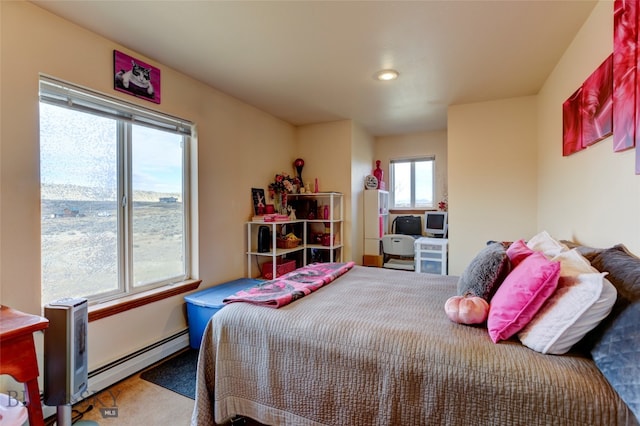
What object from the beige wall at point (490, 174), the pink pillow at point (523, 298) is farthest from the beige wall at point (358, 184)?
the pink pillow at point (523, 298)

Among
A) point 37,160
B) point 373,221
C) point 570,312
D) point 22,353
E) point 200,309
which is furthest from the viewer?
point 373,221

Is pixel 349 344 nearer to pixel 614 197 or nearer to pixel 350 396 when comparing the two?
pixel 350 396

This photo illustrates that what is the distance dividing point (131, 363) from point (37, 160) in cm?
144

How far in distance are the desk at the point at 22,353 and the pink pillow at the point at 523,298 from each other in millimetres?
1762

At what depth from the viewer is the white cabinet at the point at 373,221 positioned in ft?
13.7

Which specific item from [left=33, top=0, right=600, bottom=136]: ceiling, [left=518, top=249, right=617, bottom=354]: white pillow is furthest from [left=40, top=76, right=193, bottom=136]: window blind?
[left=518, top=249, right=617, bottom=354]: white pillow

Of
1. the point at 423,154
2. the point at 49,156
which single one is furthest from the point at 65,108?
the point at 423,154

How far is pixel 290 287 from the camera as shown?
180cm

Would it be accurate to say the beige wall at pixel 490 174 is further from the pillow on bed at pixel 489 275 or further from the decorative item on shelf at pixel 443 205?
the pillow on bed at pixel 489 275

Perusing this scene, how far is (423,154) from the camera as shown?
15.3ft

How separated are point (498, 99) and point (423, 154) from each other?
1624 mm

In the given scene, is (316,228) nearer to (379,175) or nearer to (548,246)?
(379,175)

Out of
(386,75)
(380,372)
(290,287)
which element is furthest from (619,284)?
(386,75)

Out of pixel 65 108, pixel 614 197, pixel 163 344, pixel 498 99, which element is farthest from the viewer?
pixel 498 99
